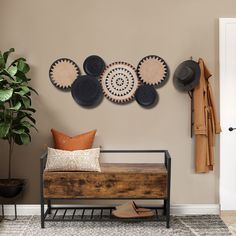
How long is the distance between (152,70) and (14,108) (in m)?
1.37

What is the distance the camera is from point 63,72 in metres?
3.92

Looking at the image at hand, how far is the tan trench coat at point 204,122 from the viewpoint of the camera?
3818 mm

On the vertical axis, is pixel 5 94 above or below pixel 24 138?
above

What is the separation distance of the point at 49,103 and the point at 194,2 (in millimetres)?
1748

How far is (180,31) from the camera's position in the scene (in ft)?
12.8

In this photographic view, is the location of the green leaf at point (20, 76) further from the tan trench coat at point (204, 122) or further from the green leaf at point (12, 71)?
the tan trench coat at point (204, 122)

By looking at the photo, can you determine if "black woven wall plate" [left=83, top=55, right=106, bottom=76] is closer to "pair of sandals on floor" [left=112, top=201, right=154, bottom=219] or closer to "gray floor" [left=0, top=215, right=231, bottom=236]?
"pair of sandals on floor" [left=112, top=201, right=154, bottom=219]

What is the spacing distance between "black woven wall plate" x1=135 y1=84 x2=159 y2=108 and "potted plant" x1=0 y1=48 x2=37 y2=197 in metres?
1.04

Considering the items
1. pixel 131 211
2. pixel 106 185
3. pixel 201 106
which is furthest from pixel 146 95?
pixel 131 211

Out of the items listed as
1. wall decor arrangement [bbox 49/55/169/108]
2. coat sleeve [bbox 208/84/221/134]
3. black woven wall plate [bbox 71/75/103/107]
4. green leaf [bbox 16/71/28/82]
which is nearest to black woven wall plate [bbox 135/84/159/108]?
wall decor arrangement [bbox 49/55/169/108]

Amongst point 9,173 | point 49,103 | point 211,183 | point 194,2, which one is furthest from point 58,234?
point 194,2

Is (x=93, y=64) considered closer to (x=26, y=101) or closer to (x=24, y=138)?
(x=26, y=101)

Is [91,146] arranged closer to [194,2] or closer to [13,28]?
[13,28]

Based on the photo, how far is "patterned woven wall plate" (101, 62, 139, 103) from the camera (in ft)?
12.9
